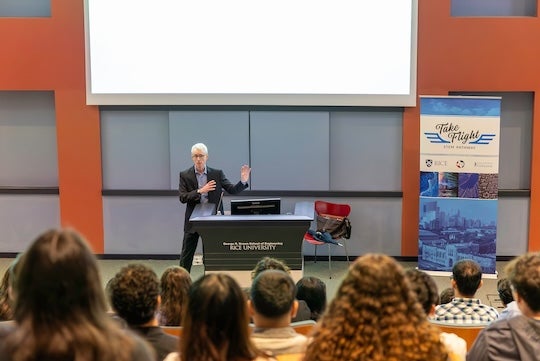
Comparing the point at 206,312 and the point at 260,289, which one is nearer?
the point at 206,312

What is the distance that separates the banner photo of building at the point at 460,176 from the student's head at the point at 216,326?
5.01 meters

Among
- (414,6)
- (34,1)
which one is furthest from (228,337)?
(34,1)

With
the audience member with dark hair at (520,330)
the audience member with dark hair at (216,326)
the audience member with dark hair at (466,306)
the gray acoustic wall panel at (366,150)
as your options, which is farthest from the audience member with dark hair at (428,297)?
the gray acoustic wall panel at (366,150)

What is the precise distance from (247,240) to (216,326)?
3.16m

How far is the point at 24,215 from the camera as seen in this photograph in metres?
7.28

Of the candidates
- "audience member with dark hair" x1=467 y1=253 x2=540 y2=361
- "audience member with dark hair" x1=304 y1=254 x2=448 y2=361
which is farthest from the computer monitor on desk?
"audience member with dark hair" x1=304 y1=254 x2=448 y2=361

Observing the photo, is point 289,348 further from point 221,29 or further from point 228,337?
point 221,29

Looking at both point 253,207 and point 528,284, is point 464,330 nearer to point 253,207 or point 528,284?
point 528,284

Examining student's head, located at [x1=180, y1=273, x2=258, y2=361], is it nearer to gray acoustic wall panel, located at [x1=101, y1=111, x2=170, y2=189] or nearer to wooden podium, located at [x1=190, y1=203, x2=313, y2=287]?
wooden podium, located at [x1=190, y1=203, x2=313, y2=287]

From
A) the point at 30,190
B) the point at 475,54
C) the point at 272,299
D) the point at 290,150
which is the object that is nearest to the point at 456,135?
the point at 475,54

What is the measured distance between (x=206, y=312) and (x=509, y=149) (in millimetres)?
6093

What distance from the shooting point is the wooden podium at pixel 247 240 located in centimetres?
488

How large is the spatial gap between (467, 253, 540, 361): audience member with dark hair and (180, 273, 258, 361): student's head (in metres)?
0.98

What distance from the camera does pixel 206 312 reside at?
177 centimetres
